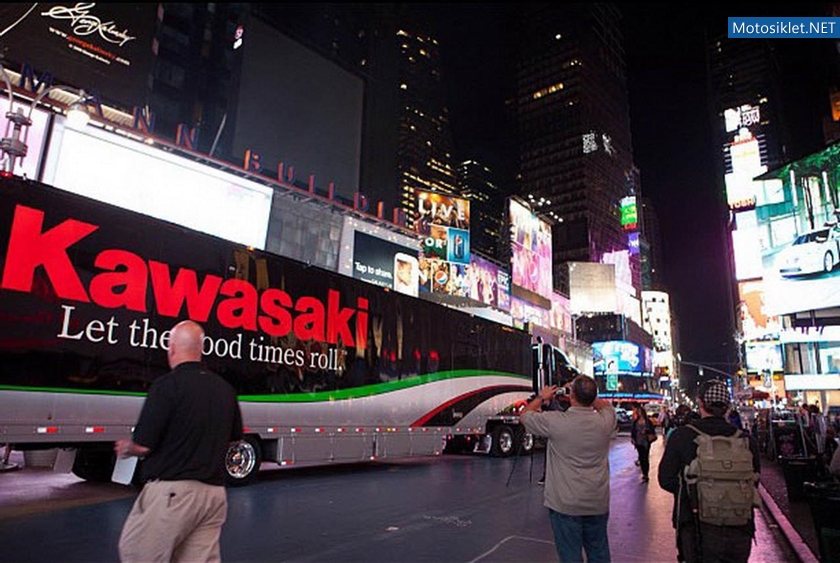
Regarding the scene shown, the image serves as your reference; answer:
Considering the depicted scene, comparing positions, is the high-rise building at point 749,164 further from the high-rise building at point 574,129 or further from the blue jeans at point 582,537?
the blue jeans at point 582,537

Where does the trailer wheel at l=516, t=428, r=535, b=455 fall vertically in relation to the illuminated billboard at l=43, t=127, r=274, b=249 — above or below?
below

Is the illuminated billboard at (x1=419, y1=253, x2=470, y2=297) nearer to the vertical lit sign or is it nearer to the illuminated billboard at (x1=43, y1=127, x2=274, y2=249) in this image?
the illuminated billboard at (x1=43, y1=127, x2=274, y2=249)

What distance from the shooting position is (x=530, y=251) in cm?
5616

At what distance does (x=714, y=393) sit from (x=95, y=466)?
1110 centimetres

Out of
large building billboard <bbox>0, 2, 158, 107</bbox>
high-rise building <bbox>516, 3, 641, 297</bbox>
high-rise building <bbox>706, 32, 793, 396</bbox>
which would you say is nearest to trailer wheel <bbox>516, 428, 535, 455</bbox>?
high-rise building <bbox>706, 32, 793, 396</bbox>

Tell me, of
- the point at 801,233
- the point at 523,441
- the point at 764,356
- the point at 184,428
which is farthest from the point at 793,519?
the point at 764,356

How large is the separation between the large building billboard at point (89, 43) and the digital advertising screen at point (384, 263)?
1506 centimetres

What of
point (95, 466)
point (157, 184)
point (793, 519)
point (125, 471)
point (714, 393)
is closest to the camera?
point (714, 393)

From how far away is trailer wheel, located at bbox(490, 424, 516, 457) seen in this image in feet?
62.4

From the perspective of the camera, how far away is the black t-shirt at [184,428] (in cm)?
328

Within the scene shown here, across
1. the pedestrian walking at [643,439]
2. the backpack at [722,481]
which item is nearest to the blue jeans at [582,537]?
the backpack at [722,481]

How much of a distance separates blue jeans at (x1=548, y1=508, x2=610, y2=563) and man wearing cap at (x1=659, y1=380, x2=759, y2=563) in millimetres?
543
